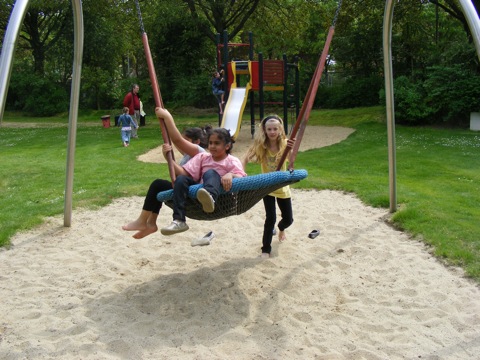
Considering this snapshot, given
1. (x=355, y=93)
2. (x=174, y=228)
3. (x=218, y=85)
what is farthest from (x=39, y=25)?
(x=174, y=228)

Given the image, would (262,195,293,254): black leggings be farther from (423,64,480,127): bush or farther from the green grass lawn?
(423,64,480,127): bush

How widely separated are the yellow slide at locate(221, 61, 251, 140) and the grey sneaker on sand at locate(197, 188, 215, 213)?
8072 mm

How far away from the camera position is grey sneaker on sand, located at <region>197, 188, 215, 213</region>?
345 centimetres

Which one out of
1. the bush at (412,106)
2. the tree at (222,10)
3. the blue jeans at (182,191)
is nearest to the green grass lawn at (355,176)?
the bush at (412,106)

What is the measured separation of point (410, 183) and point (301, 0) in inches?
567

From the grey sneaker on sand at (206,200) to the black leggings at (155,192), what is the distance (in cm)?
49

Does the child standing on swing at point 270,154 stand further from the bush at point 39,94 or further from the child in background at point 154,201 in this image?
the bush at point 39,94

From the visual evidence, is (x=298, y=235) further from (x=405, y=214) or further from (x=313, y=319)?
(x=313, y=319)

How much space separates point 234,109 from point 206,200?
29.4 feet

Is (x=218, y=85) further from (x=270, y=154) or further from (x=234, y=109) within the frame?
(x=270, y=154)

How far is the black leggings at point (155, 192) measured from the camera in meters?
3.90

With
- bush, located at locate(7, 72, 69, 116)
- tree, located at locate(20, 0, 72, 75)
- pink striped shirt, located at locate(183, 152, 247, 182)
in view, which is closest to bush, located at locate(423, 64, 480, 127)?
pink striped shirt, located at locate(183, 152, 247, 182)

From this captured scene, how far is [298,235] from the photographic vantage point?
217 inches

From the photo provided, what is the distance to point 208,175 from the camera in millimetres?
3689
